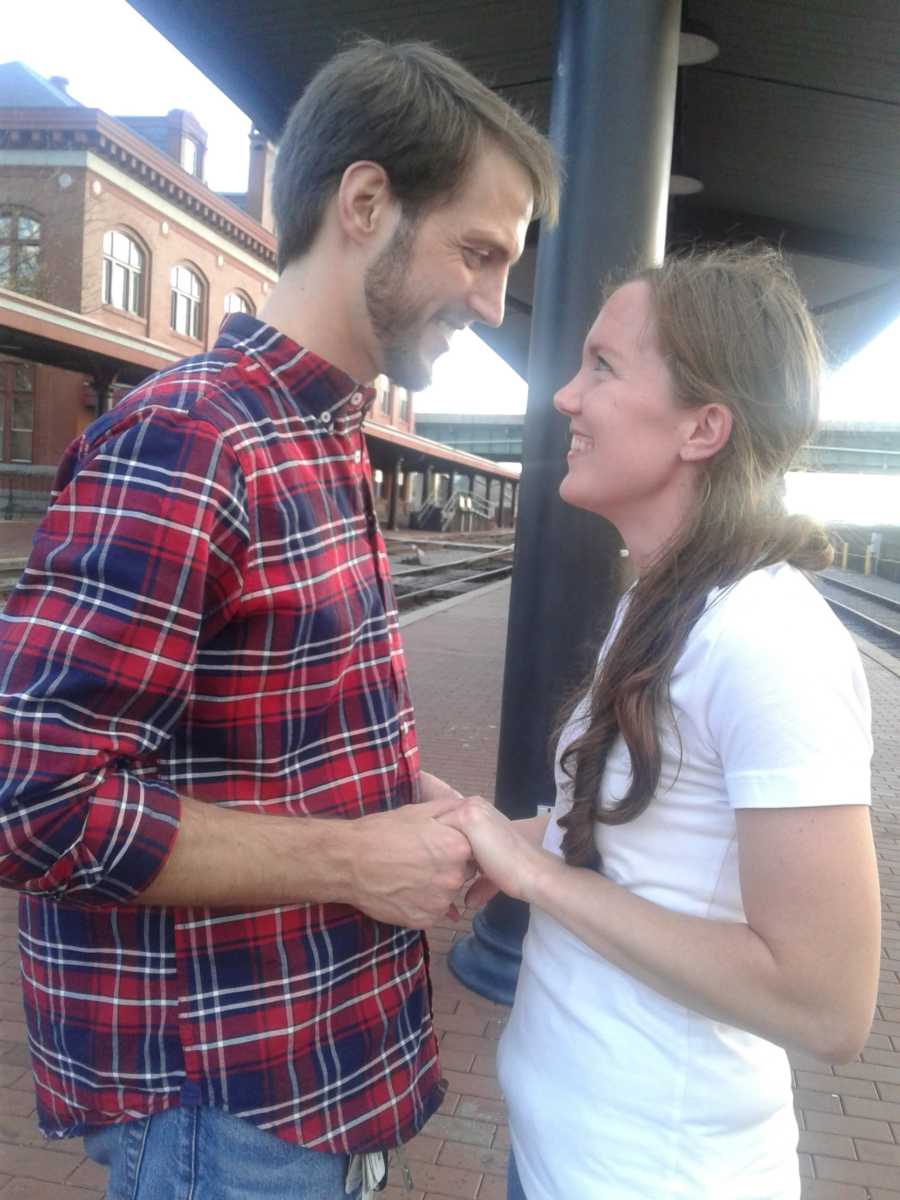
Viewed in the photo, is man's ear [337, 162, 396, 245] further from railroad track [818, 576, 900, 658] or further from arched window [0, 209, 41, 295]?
arched window [0, 209, 41, 295]

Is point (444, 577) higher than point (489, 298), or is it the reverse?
point (489, 298)

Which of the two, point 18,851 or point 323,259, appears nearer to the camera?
point 18,851

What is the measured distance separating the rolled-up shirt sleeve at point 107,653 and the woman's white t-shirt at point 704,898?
0.60m

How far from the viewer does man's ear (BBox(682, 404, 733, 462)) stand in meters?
1.38

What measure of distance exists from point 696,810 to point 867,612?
23524 mm

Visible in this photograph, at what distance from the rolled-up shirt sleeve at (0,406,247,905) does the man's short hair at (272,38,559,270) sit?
536 mm

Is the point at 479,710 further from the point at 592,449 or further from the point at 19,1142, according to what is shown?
the point at 592,449

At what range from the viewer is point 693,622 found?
1.27 meters

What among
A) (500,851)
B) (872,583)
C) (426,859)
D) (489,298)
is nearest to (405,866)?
(426,859)

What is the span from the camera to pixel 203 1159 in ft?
4.17

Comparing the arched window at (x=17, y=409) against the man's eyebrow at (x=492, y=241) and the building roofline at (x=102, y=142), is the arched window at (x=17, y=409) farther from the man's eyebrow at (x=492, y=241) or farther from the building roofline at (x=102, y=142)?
the man's eyebrow at (x=492, y=241)

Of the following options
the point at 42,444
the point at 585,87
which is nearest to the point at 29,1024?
the point at 585,87

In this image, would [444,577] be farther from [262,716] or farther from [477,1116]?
[262,716]

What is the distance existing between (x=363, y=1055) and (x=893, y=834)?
5620 mm
